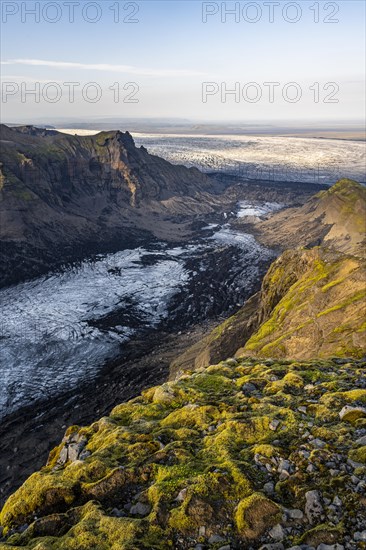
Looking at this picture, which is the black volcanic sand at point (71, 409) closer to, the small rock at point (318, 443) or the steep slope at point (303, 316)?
the steep slope at point (303, 316)

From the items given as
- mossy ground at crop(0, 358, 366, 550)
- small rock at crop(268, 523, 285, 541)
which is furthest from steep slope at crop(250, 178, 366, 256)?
small rock at crop(268, 523, 285, 541)

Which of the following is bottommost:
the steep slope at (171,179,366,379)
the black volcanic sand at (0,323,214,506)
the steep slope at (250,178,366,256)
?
the black volcanic sand at (0,323,214,506)

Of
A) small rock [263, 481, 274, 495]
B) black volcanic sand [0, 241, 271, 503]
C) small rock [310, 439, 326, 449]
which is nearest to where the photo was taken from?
small rock [263, 481, 274, 495]

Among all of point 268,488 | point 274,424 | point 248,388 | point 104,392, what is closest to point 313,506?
point 268,488

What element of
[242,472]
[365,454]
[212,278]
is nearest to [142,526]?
[242,472]

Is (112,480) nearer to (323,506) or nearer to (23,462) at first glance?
(323,506)

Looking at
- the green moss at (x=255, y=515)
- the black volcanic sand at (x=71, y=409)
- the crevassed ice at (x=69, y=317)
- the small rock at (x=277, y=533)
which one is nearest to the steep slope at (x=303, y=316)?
the black volcanic sand at (x=71, y=409)

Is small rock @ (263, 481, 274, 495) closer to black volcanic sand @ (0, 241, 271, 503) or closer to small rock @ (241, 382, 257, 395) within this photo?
small rock @ (241, 382, 257, 395)
